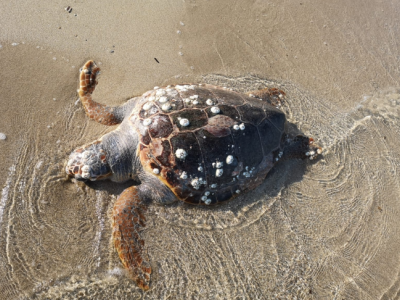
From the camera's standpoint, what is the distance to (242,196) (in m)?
3.40

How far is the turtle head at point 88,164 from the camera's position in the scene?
307cm

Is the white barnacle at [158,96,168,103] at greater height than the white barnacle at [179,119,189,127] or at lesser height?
greater

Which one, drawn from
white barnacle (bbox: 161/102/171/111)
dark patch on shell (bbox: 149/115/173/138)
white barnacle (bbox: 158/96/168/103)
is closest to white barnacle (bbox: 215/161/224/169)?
dark patch on shell (bbox: 149/115/173/138)

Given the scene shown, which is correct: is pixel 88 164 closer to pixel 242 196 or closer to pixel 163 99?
pixel 163 99

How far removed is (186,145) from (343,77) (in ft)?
11.2

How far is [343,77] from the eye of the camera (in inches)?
182

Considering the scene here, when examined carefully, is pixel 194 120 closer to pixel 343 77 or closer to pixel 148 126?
pixel 148 126

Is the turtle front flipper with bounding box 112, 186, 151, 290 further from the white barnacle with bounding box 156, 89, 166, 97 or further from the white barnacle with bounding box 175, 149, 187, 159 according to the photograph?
the white barnacle with bounding box 156, 89, 166, 97

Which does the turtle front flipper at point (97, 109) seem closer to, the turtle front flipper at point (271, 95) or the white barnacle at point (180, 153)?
the white barnacle at point (180, 153)

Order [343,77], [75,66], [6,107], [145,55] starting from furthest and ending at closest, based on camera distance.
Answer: [343,77] → [145,55] → [75,66] → [6,107]

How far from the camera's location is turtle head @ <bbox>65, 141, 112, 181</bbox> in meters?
3.07

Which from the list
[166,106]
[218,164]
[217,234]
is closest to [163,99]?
[166,106]

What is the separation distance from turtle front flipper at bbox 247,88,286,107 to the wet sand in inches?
7.3

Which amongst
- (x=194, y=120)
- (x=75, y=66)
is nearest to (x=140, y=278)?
(x=194, y=120)
